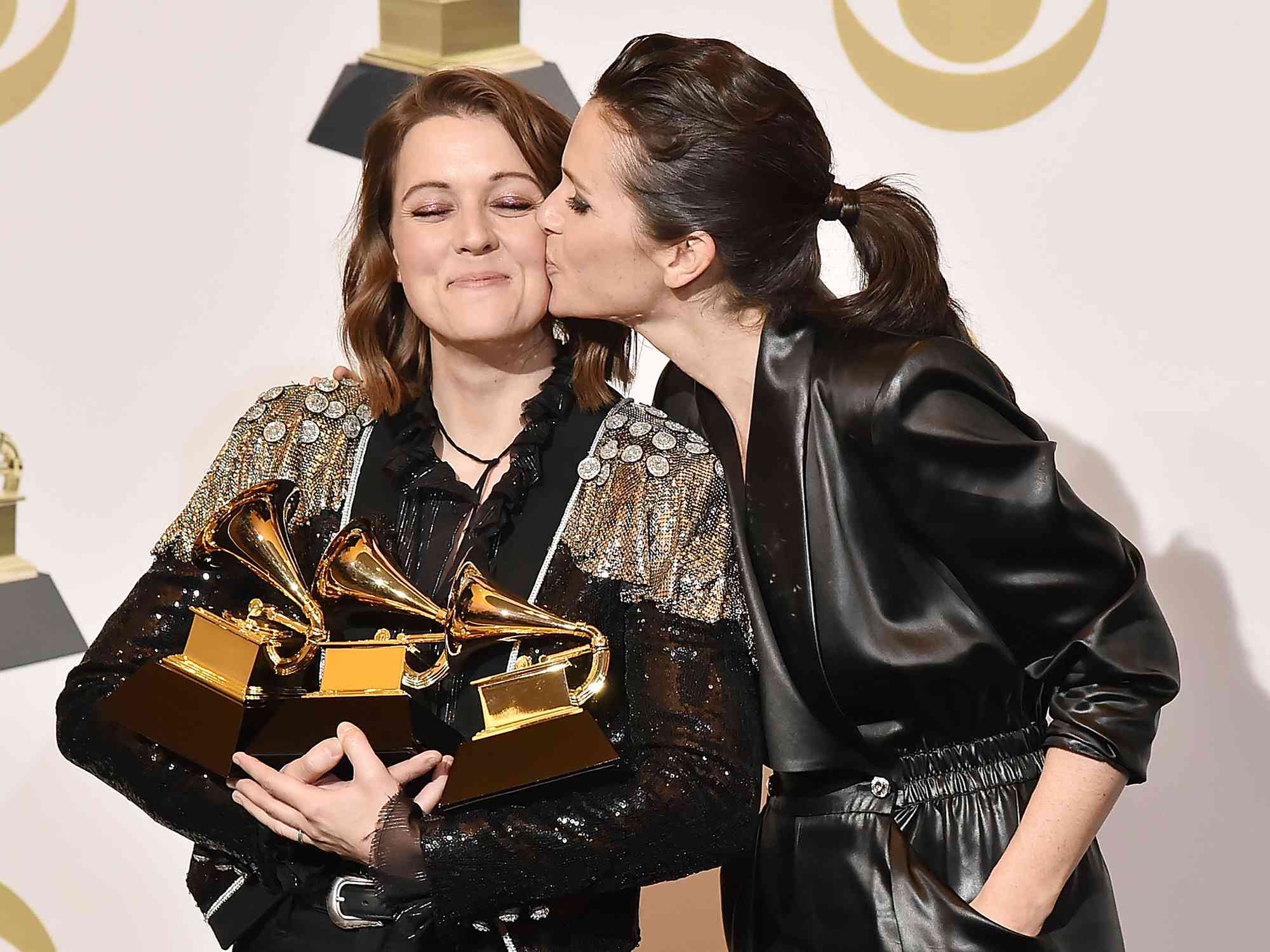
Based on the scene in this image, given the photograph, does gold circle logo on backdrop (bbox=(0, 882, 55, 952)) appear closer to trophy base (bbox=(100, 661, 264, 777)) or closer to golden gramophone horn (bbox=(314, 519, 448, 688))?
trophy base (bbox=(100, 661, 264, 777))

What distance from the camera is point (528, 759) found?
1486 mm

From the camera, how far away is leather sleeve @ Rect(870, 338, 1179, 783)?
60.6 inches

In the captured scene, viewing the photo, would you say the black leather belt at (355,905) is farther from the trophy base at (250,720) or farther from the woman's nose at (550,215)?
the woman's nose at (550,215)

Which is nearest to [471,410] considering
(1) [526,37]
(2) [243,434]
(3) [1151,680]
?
(2) [243,434]

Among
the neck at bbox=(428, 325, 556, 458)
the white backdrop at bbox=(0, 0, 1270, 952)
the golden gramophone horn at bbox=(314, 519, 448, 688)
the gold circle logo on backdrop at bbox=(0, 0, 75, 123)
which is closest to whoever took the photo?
the golden gramophone horn at bbox=(314, 519, 448, 688)

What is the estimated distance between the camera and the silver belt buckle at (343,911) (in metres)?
1.56

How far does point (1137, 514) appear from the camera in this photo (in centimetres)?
265

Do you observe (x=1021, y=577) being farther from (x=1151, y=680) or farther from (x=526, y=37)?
(x=526, y=37)

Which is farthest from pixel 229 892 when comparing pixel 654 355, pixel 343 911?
pixel 654 355

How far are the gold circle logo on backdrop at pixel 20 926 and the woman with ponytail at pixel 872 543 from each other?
5.86ft

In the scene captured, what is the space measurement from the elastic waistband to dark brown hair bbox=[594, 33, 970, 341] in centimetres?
49

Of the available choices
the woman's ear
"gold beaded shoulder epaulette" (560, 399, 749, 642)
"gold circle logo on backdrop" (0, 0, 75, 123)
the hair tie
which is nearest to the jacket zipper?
"gold beaded shoulder epaulette" (560, 399, 749, 642)

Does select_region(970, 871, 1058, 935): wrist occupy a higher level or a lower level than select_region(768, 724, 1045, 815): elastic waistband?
lower

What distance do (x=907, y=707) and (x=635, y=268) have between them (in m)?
0.61
